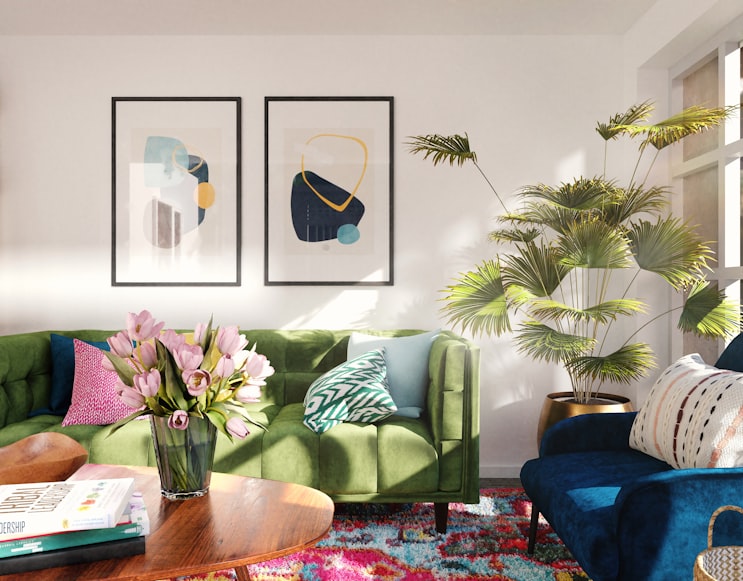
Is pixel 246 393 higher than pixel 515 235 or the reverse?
the reverse

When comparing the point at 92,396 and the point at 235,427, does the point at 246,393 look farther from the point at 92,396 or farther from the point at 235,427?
the point at 92,396

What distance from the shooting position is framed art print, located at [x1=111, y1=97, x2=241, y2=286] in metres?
3.52

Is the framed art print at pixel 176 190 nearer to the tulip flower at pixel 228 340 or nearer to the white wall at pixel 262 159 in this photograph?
the white wall at pixel 262 159

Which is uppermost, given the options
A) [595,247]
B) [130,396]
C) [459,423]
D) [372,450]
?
[595,247]

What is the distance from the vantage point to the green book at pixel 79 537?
115 cm

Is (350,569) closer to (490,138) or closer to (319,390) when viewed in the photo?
(319,390)

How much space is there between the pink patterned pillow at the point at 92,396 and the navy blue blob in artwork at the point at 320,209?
1.28 m

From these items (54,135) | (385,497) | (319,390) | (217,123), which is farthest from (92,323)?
(385,497)

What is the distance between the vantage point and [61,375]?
10.0 feet

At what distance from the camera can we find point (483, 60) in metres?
3.55

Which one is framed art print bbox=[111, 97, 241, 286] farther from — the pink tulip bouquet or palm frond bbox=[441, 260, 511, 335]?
the pink tulip bouquet

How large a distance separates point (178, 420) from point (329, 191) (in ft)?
7.41

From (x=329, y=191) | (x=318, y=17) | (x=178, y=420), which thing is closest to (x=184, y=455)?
(x=178, y=420)

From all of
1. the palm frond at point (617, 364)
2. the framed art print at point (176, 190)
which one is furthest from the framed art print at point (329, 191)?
the palm frond at point (617, 364)
